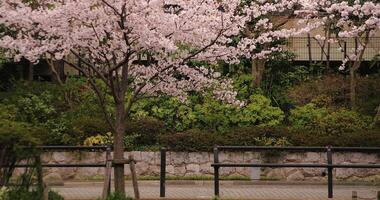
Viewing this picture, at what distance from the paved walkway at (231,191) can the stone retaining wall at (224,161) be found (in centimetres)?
83

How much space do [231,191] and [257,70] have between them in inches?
337

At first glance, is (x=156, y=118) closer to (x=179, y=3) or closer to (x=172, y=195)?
(x=172, y=195)

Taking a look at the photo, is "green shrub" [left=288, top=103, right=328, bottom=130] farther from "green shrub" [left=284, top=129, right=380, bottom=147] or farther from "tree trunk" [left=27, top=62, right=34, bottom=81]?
"tree trunk" [left=27, top=62, right=34, bottom=81]

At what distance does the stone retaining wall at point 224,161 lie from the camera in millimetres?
18188

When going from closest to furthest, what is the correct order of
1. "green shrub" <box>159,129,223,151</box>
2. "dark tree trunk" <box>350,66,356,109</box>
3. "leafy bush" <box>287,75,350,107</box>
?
"green shrub" <box>159,129,223,151</box>, "dark tree trunk" <box>350,66,356,109</box>, "leafy bush" <box>287,75,350,107</box>

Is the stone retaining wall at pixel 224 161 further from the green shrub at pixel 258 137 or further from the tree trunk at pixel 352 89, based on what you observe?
the tree trunk at pixel 352 89

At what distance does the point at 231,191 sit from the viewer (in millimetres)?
15969

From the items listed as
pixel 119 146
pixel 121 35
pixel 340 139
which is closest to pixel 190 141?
pixel 340 139

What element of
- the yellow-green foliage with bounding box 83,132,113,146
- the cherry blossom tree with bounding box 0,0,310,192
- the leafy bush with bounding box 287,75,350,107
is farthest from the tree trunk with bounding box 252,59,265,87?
the cherry blossom tree with bounding box 0,0,310,192

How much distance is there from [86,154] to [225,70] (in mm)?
7702

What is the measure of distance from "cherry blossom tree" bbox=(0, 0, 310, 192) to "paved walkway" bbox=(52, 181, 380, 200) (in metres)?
2.69

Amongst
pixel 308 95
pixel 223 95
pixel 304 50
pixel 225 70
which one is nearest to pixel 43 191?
pixel 223 95

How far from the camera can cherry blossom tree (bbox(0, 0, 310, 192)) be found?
37.5 feet

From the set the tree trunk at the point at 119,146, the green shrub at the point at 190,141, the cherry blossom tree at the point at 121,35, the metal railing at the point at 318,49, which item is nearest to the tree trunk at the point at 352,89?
the metal railing at the point at 318,49
